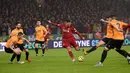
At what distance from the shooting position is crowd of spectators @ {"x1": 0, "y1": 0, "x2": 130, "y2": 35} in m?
41.8

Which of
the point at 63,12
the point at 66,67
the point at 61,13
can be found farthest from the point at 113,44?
the point at 63,12

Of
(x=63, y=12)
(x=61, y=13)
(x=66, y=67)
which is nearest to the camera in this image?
(x=66, y=67)

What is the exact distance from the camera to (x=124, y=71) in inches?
512

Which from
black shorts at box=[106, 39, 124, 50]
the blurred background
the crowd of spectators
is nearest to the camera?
black shorts at box=[106, 39, 124, 50]

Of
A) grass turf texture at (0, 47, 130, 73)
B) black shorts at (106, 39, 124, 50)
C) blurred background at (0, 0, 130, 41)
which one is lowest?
blurred background at (0, 0, 130, 41)

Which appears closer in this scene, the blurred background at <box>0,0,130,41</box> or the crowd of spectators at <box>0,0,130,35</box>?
the blurred background at <box>0,0,130,41</box>

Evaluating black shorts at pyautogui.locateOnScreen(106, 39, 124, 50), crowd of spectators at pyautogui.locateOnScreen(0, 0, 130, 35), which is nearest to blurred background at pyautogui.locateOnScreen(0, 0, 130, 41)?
crowd of spectators at pyautogui.locateOnScreen(0, 0, 130, 35)

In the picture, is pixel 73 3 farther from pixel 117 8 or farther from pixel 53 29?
pixel 53 29

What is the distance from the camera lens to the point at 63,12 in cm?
4569

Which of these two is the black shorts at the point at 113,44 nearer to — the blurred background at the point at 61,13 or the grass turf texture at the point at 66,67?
the grass turf texture at the point at 66,67

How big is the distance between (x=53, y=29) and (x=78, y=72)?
27.0 m

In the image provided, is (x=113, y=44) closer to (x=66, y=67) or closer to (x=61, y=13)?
(x=66, y=67)

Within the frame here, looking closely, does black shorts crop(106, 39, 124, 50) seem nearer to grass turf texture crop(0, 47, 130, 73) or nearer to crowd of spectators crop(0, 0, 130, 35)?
grass turf texture crop(0, 47, 130, 73)

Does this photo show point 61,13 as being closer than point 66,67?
No
